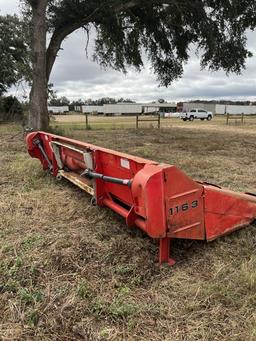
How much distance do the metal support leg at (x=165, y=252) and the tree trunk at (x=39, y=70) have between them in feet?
32.2

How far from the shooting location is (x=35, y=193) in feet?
16.0

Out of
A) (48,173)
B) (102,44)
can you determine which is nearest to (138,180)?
(48,173)

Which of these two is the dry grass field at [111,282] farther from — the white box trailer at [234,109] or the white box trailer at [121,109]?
the white box trailer at [121,109]

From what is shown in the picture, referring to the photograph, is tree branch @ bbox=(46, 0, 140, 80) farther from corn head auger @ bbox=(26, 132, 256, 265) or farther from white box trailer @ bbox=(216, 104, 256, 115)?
white box trailer @ bbox=(216, 104, 256, 115)

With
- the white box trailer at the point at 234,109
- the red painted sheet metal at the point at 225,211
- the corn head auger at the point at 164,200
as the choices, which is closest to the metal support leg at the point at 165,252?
the corn head auger at the point at 164,200

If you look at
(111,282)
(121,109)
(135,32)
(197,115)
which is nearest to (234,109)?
(121,109)

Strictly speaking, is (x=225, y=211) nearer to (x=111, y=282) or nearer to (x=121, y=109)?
(x=111, y=282)

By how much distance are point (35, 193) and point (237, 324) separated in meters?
3.35

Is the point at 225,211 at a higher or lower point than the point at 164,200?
lower

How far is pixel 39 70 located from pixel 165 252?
10.1m

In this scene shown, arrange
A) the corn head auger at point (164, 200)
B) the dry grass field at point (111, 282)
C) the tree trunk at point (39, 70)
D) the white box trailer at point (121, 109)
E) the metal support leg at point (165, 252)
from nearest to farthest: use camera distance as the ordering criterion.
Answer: the dry grass field at point (111, 282), the corn head auger at point (164, 200), the metal support leg at point (165, 252), the tree trunk at point (39, 70), the white box trailer at point (121, 109)

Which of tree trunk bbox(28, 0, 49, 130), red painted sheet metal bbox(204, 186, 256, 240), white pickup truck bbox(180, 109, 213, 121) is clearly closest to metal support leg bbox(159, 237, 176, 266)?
red painted sheet metal bbox(204, 186, 256, 240)

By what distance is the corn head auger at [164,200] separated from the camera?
2697 millimetres

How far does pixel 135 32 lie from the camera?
49.6 ft
